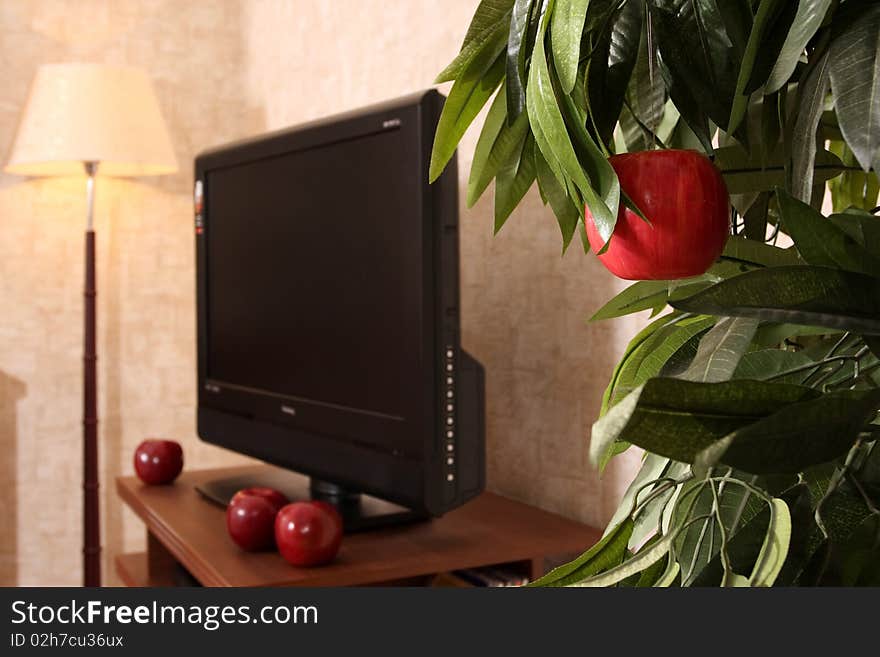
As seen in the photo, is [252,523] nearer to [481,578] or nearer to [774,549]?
[481,578]

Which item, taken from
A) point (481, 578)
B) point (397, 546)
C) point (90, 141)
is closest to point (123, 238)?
point (90, 141)

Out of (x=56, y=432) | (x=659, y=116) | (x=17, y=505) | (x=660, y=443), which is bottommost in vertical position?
(x=17, y=505)

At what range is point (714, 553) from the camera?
0.47m

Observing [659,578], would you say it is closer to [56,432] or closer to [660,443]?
[660,443]

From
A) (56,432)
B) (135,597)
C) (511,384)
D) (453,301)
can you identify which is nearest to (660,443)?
(135,597)

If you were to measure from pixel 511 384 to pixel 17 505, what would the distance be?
164 centimetres

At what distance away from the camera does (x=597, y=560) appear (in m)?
0.50

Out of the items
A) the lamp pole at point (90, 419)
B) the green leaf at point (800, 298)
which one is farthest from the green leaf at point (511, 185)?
the lamp pole at point (90, 419)

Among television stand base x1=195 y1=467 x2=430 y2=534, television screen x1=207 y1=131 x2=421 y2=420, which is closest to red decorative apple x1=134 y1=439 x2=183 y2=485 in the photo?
television stand base x1=195 y1=467 x2=430 y2=534

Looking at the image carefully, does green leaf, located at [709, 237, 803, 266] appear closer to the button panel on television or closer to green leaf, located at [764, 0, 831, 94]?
green leaf, located at [764, 0, 831, 94]

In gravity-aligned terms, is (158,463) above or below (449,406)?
below

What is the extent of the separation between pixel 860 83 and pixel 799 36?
35 millimetres

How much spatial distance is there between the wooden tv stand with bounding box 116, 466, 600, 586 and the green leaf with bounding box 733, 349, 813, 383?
1066 mm

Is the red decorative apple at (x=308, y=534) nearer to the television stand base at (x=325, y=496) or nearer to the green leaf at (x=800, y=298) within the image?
the television stand base at (x=325, y=496)
